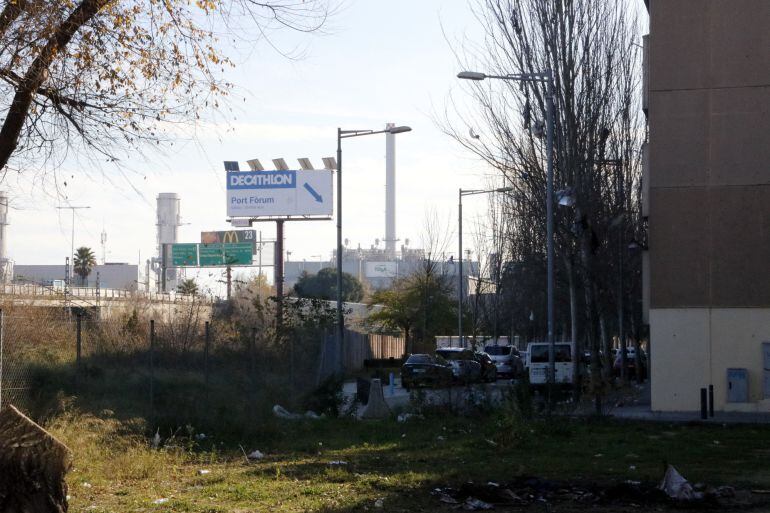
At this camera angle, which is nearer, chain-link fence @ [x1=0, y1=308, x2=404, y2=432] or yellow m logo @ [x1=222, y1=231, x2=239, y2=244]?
chain-link fence @ [x1=0, y1=308, x2=404, y2=432]

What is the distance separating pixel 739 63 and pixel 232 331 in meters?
14.9

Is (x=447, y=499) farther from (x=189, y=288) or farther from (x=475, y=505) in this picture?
(x=189, y=288)

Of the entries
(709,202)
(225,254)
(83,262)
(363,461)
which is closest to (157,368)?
(363,461)

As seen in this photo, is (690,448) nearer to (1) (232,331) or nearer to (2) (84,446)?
(2) (84,446)

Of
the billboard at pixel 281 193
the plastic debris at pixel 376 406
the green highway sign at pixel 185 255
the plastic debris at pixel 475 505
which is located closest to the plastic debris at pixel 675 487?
the plastic debris at pixel 475 505

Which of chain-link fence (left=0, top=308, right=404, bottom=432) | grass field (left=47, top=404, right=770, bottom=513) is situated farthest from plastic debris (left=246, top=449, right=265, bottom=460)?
chain-link fence (left=0, top=308, right=404, bottom=432)

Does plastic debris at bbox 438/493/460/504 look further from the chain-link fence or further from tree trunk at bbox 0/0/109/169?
the chain-link fence

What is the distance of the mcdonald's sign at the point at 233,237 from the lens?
87.5 m

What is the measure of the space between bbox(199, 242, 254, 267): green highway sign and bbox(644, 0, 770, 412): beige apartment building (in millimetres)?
59944

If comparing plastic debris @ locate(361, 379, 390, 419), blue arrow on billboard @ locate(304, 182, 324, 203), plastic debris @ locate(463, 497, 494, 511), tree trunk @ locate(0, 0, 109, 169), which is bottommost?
plastic debris @ locate(361, 379, 390, 419)

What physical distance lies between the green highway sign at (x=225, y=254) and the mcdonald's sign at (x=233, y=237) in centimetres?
63

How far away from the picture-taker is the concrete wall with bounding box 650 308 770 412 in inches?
993

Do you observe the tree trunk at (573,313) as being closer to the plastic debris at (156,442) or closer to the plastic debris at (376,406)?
the plastic debris at (376,406)

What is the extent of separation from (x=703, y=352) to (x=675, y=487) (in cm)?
1561
